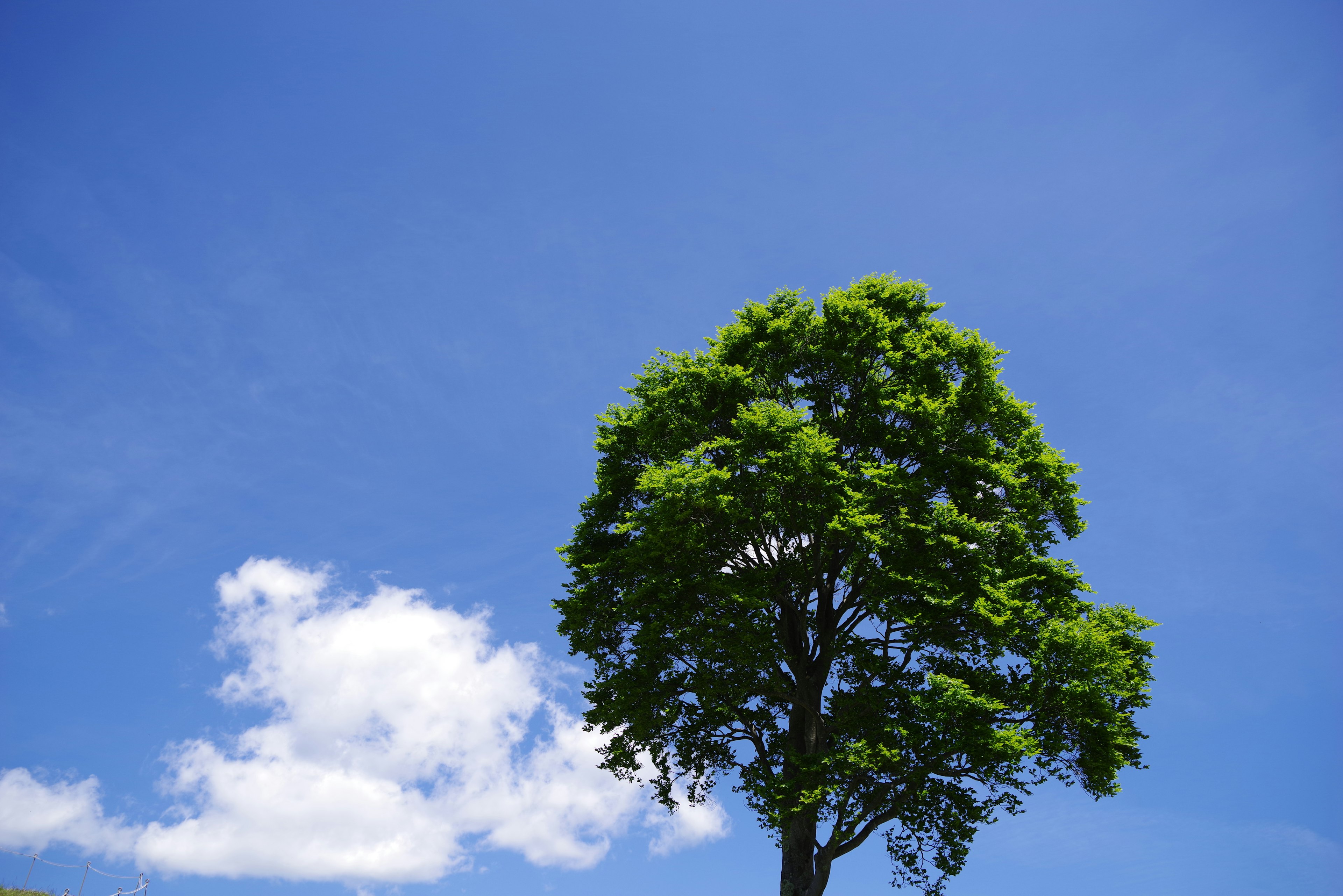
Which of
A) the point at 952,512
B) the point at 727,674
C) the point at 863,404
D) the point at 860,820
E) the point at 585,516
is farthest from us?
the point at 585,516

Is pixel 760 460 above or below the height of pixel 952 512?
above

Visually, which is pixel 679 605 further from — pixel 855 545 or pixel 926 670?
pixel 926 670

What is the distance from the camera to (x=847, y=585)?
20.7 metres

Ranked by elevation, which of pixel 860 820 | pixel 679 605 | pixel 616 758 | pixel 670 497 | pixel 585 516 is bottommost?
pixel 860 820

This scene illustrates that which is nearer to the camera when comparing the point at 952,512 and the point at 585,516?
the point at 952,512

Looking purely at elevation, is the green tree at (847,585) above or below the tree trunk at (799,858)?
above

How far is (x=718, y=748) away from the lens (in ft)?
73.9

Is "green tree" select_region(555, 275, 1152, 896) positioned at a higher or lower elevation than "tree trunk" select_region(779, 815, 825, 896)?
higher

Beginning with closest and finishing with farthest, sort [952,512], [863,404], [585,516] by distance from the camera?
[952,512] → [863,404] → [585,516]

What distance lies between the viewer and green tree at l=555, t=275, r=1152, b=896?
17578 mm

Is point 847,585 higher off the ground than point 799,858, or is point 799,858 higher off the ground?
point 847,585

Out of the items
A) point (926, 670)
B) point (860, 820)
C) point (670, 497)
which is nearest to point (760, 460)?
point (670, 497)

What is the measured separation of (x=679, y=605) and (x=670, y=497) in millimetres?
3441

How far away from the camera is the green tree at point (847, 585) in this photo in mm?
17578
